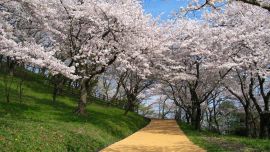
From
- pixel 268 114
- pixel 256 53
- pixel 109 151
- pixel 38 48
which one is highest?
pixel 256 53

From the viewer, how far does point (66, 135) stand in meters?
17.8

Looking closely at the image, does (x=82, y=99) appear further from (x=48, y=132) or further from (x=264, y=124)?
(x=264, y=124)

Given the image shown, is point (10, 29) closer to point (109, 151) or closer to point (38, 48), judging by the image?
point (38, 48)

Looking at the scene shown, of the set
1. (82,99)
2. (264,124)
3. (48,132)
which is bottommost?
(48,132)

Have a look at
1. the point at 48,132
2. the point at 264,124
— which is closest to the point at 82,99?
the point at 48,132

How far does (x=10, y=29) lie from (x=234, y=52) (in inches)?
766

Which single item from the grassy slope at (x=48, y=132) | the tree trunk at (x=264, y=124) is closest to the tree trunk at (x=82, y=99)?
the grassy slope at (x=48, y=132)

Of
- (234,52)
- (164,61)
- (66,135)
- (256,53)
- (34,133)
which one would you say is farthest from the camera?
(164,61)

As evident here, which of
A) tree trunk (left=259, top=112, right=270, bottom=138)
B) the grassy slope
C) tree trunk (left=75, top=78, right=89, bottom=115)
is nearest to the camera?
the grassy slope

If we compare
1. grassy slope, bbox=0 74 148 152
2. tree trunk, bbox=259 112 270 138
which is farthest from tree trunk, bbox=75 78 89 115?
tree trunk, bbox=259 112 270 138

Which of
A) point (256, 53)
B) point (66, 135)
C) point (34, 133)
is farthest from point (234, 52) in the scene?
point (34, 133)

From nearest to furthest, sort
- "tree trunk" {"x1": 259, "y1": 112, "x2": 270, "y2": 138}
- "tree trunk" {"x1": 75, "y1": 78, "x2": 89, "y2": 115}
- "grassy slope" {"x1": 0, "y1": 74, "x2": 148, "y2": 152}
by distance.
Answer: "grassy slope" {"x1": 0, "y1": 74, "x2": 148, "y2": 152}
"tree trunk" {"x1": 75, "y1": 78, "x2": 89, "y2": 115}
"tree trunk" {"x1": 259, "y1": 112, "x2": 270, "y2": 138}

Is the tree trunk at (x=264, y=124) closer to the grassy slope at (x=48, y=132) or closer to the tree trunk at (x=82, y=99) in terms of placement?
the grassy slope at (x=48, y=132)

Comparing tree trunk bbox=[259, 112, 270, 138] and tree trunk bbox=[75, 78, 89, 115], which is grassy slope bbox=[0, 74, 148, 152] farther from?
tree trunk bbox=[259, 112, 270, 138]
